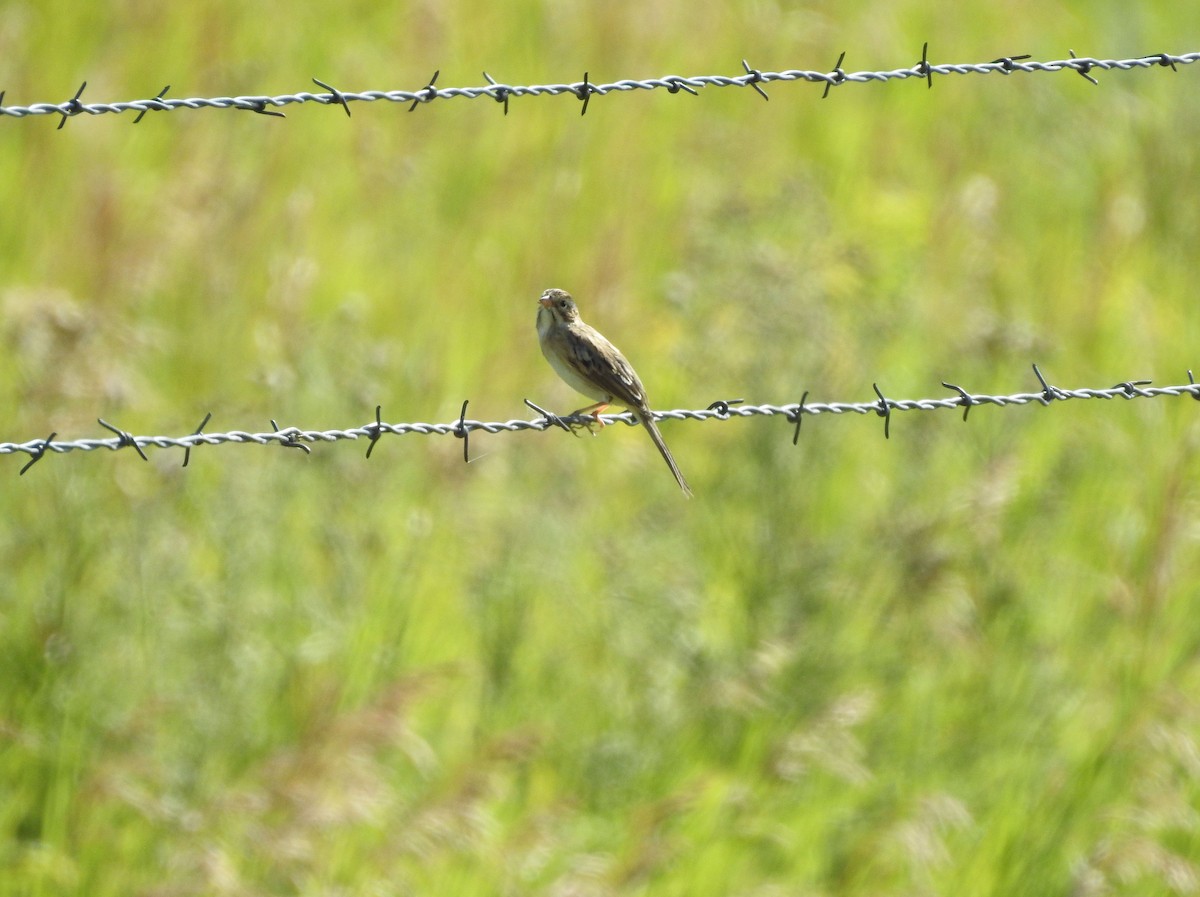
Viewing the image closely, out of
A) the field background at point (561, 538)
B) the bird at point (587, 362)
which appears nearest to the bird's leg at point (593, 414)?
the bird at point (587, 362)

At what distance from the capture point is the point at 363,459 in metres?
7.55

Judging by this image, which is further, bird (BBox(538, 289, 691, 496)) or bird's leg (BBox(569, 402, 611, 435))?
bird (BBox(538, 289, 691, 496))

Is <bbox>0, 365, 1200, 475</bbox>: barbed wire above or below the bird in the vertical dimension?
below

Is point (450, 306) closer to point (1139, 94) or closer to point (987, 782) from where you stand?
point (987, 782)

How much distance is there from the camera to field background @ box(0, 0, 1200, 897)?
660 cm

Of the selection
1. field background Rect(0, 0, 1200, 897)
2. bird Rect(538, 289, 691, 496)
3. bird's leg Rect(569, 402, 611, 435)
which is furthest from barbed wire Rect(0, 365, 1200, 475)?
field background Rect(0, 0, 1200, 897)

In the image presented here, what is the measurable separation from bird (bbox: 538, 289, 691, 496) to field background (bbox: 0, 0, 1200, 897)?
1009mm

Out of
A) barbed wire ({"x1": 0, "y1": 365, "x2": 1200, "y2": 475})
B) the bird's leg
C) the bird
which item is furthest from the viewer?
the bird

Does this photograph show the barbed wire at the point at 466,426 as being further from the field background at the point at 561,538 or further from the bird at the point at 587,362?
the field background at the point at 561,538

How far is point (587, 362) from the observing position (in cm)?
662

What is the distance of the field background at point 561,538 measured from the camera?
260 inches

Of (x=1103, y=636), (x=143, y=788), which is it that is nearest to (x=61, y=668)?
(x=143, y=788)

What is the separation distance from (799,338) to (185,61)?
5360mm

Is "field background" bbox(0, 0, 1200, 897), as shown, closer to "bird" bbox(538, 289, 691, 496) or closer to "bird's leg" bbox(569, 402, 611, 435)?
"bird's leg" bbox(569, 402, 611, 435)
